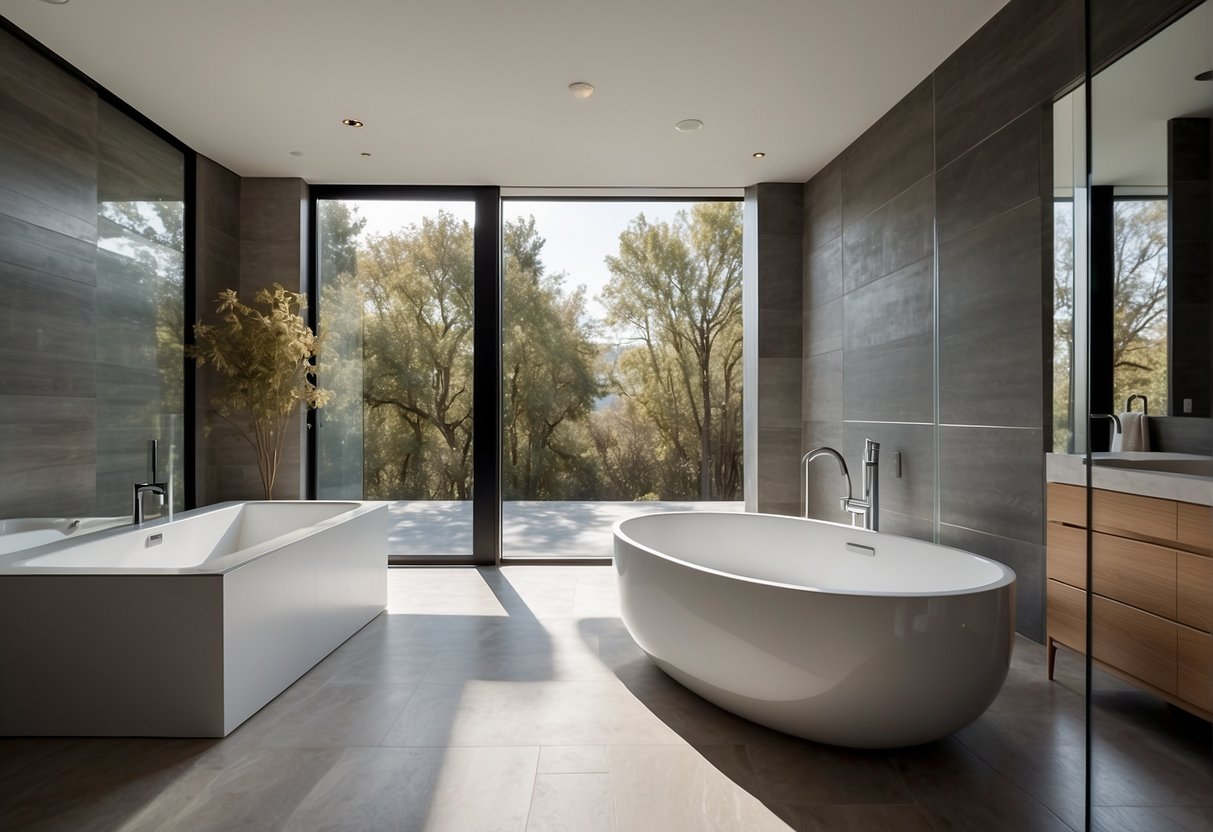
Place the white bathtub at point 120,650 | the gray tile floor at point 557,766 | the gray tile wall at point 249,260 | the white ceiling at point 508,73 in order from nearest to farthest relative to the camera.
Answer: the gray tile floor at point 557,766, the white bathtub at point 120,650, the white ceiling at point 508,73, the gray tile wall at point 249,260

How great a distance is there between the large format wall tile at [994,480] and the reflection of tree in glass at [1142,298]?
1.53m

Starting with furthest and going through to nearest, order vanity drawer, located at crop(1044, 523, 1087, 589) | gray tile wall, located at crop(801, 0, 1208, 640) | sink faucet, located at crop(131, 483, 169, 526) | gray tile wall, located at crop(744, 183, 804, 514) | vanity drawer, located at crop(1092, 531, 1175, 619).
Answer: gray tile wall, located at crop(744, 183, 804, 514) → sink faucet, located at crop(131, 483, 169, 526) → gray tile wall, located at crop(801, 0, 1208, 640) → vanity drawer, located at crop(1044, 523, 1087, 589) → vanity drawer, located at crop(1092, 531, 1175, 619)

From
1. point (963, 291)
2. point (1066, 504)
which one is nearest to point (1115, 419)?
point (1066, 504)

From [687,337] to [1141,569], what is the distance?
3.32 m

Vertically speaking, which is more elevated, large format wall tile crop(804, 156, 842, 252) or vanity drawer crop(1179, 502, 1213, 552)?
large format wall tile crop(804, 156, 842, 252)

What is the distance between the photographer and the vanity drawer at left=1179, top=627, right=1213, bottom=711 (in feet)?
2.90

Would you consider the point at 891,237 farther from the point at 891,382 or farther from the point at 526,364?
the point at 526,364

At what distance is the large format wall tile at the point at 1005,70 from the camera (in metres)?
2.25

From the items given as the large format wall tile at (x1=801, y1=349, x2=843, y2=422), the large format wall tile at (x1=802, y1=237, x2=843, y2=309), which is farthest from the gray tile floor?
the large format wall tile at (x1=802, y1=237, x2=843, y2=309)

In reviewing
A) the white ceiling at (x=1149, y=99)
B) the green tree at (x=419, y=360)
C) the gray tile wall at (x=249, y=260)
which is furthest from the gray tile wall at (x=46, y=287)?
the white ceiling at (x=1149, y=99)

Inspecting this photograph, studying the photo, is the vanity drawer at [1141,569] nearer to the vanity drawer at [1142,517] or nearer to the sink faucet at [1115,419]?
the vanity drawer at [1142,517]

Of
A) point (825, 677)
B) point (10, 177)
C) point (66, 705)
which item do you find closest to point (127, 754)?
point (66, 705)

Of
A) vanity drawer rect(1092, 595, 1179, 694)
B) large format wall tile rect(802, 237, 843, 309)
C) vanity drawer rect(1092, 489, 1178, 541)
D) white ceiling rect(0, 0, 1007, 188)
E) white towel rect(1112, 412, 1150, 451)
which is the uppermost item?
white ceiling rect(0, 0, 1007, 188)

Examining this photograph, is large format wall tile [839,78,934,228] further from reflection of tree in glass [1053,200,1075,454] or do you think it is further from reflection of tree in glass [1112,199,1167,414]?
reflection of tree in glass [1112,199,1167,414]
